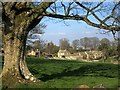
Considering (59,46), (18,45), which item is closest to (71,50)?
(59,46)

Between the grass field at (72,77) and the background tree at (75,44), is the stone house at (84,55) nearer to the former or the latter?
the background tree at (75,44)

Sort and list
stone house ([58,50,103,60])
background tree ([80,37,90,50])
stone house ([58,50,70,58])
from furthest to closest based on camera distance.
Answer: stone house ([58,50,70,58]) → background tree ([80,37,90,50]) → stone house ([58,50,103,60])

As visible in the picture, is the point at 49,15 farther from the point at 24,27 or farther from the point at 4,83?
the point at 4,83

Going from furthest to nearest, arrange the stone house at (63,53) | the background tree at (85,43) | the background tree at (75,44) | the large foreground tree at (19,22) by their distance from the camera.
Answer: the background tree at (75,44) < the stone house at (63,53) < the background tree at (85,43) < the large foreground tree at (19,22)

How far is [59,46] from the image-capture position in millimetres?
101000

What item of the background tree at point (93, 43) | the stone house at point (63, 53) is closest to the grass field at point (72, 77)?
the background tree at point (93, 43)

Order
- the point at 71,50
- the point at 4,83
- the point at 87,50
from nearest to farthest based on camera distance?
1. the point at 4,83
2. the point at 87,50
3. the point at 71,50

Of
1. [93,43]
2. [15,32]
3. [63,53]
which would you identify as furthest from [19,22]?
[63,53]

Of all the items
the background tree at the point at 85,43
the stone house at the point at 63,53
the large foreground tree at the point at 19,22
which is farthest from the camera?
the stone house at the point at 63,53

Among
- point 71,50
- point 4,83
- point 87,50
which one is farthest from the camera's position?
point 71,50

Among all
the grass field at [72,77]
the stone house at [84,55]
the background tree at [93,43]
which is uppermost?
the background tree at [93,43]

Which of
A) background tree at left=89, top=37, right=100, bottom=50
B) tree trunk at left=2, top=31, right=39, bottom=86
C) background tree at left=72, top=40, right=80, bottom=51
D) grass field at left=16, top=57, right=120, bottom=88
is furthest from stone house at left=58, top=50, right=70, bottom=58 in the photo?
tree trunk at left=2, top=31, right=39, bottom=86

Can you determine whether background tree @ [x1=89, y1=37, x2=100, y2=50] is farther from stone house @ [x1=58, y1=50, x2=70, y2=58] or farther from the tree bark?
the tree bark

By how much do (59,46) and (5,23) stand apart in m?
85.9
